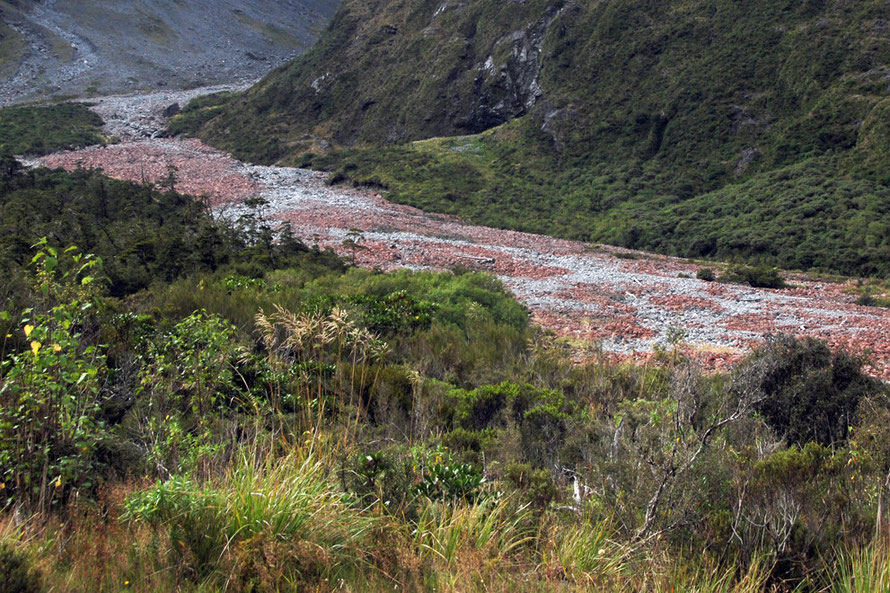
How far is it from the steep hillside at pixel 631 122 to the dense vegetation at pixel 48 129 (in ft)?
22.3

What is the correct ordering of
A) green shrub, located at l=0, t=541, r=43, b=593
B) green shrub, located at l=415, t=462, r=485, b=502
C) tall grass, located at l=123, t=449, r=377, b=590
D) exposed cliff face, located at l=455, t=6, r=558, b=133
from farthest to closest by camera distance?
exposed cliff face, located at l=455, t=6, r=558, b=133
green shrub, located at l=415, t=462, r=485, b=502
tall grass, located at l=123, t=449, r=377, b=590
green shrub, located at l=0, t=541, r=43, b=593

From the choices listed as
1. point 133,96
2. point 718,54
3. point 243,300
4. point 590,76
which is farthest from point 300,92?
point 243,300

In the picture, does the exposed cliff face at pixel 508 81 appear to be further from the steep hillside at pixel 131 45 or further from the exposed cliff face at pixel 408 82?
the steep hillside at pixel 131 45

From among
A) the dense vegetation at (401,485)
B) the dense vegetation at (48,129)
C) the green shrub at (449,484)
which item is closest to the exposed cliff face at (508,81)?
the dense vegetation at (48,129)

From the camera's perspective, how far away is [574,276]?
15.2 meters

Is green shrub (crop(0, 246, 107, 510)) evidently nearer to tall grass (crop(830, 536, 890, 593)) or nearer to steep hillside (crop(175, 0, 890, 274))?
tall grass (crop(830, 536, 890, 593))

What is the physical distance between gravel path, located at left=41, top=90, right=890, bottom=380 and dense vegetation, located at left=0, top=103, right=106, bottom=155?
369cm

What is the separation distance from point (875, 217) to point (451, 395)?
20.0m

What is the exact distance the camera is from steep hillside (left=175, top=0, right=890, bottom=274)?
22203 mm

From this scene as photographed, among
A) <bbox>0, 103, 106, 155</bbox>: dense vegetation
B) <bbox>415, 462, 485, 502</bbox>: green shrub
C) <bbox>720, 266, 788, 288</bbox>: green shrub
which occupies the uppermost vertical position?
<bbox>0, 103, 106, 155</bbox>: dense vegetation

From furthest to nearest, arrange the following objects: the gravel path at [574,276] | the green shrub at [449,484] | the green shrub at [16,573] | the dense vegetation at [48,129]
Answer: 1. the dense vegetation at [48,129]
2. the gravel path at [574,276]
3. the green shrub at [449,484]
4. the green shrub at [16,573]

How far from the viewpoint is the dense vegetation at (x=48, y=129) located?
1251 inches

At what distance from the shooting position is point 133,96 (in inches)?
2105

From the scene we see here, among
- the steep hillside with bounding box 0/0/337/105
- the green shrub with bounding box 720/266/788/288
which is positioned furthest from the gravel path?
the steep hillside with bounding box 0/0/337/105
